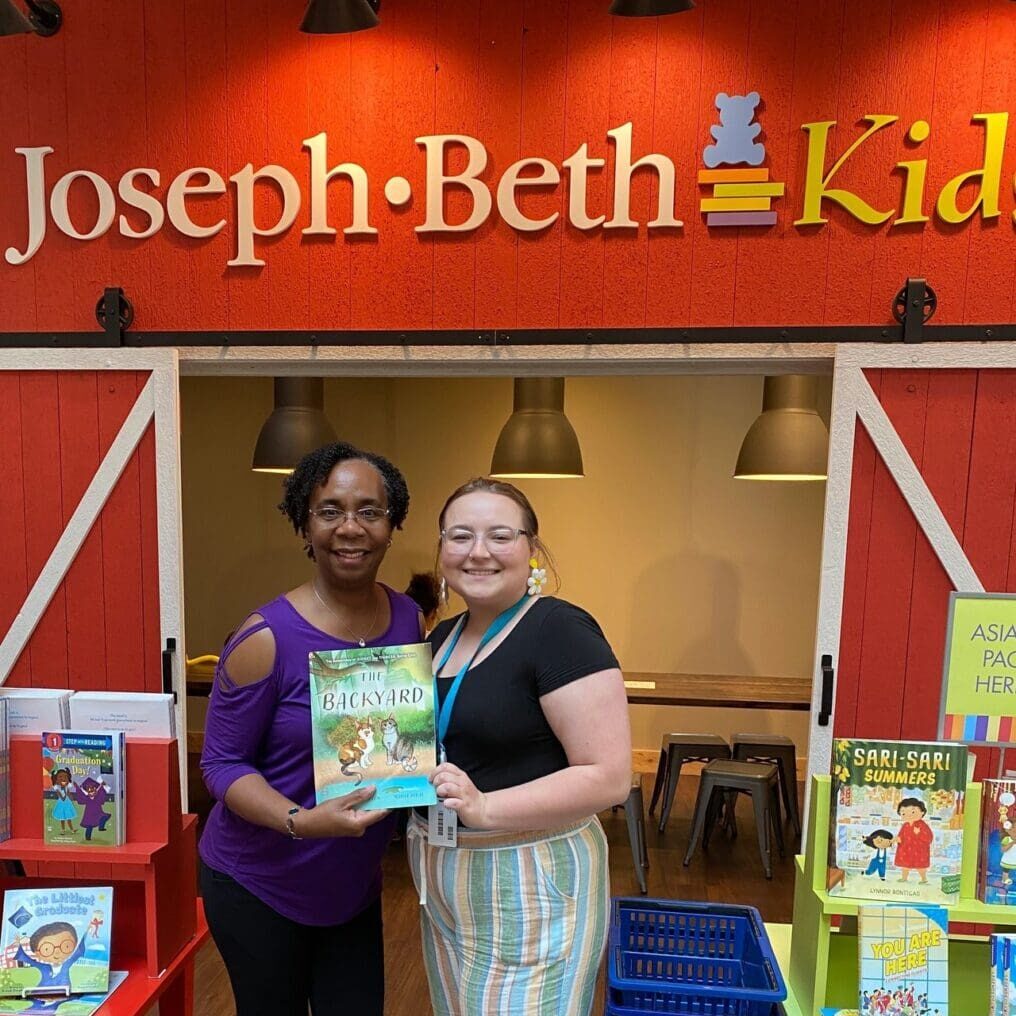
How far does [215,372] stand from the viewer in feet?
9.88

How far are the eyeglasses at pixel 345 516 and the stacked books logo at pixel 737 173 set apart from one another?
1.68 m

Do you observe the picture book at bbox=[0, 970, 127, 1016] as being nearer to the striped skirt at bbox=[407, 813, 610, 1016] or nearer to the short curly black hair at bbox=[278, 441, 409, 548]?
the striped skirt at bbox=[407, 813, 610, 1016]

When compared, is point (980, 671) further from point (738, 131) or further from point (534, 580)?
point (738, 131)

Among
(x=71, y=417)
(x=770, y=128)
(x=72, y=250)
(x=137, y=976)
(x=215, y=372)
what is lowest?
(x=137, y=976)

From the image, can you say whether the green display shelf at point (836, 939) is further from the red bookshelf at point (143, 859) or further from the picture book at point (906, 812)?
the red bookshelf at point (143, 859)

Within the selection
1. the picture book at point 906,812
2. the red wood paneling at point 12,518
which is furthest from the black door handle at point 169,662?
the picture book at point 906,812

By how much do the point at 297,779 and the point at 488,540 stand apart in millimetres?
648

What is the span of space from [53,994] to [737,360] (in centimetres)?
258

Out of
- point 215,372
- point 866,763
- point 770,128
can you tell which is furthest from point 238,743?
→ point 770,128

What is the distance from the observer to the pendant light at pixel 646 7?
2.18m

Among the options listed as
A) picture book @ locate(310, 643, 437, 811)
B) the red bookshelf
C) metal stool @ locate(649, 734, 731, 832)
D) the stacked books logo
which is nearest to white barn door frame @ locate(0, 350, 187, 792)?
the red bookshelf

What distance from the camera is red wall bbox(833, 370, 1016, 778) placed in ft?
8.80

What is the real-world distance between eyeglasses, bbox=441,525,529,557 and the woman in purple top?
20 cm

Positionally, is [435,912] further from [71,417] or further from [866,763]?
[71,417]
